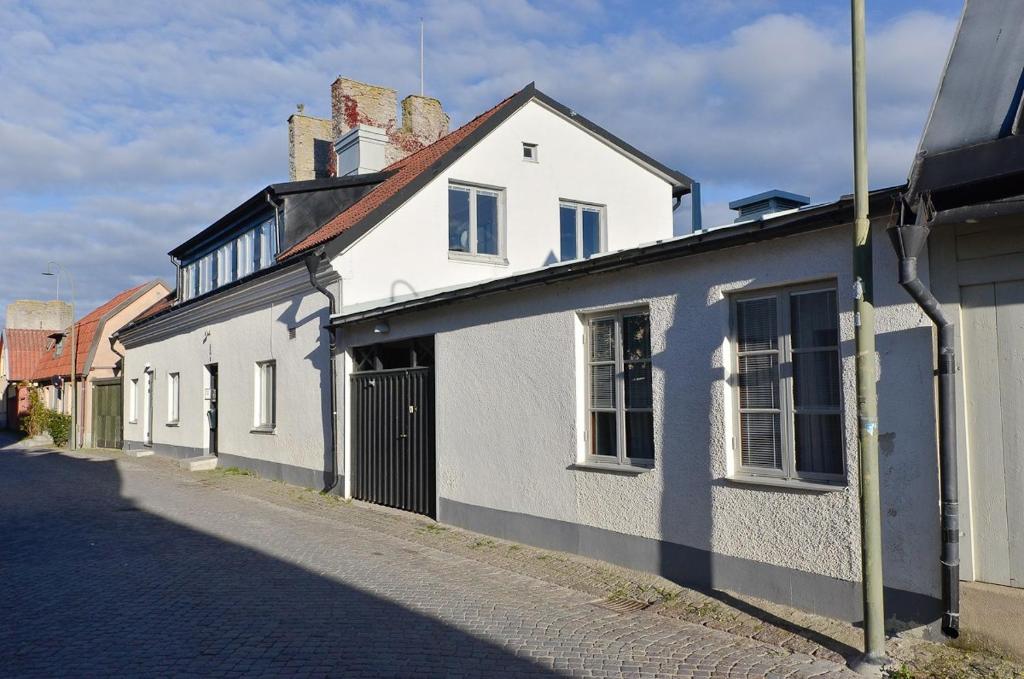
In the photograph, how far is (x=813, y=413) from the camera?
7.08 meters

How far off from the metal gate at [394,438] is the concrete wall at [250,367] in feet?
4.78

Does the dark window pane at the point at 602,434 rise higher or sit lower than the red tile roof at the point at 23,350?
lower

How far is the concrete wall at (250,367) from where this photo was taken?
16.0m

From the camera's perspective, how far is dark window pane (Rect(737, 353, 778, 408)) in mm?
7367

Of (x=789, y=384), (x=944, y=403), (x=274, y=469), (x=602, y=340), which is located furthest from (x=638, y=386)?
(x=274, y=469)

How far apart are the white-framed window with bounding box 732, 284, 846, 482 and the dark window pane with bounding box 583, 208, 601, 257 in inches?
423

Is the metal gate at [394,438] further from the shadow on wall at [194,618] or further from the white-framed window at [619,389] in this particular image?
the white-framed window at [619,389]

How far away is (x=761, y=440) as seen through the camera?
24.5 ft

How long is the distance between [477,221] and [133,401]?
55.0 ft

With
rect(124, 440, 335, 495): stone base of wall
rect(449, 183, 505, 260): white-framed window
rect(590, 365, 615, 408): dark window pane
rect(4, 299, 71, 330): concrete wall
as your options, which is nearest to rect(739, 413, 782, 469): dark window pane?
rect(590, 365, 615, 408): dark window pane

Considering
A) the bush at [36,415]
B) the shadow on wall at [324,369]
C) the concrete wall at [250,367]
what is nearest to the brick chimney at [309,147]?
the concrete wall at [250,367]

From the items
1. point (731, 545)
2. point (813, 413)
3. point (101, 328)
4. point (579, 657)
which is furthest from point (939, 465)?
point (101, 328)

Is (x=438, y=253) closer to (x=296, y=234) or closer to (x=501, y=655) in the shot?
(x=296, y=234)

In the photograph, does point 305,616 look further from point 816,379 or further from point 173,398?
point 173,398
